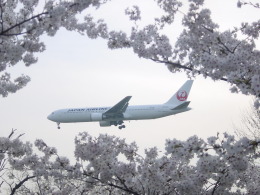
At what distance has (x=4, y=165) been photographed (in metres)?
10.0

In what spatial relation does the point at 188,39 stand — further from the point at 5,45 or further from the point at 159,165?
the point at 5,45

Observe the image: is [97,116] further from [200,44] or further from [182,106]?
[200,44]

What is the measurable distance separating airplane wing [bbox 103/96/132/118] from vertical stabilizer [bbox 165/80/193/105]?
29.4 ft

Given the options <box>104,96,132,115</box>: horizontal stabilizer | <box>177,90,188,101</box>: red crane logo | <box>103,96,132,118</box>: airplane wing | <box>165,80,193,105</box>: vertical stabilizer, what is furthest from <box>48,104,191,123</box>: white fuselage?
<box>177,90,188,101</box>: red crane logo

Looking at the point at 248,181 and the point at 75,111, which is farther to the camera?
the point at 75,111

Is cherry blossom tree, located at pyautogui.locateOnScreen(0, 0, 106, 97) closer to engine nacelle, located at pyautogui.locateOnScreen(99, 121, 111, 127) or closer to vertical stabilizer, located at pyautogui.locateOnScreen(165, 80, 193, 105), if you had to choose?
engine nacelle, located at pyautogui.locateOnScreen(99, 121, 111, 127)

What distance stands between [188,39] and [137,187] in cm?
321

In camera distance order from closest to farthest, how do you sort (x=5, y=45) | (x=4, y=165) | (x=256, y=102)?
(x=256, y=102), (x=5, y=45), (x=4, y=165)

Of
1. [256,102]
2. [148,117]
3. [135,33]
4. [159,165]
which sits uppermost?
[148,117]

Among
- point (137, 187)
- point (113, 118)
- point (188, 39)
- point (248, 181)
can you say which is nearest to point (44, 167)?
point (137, 187)

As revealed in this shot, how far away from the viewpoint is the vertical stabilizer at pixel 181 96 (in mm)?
51562

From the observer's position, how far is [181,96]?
5219 centimetres

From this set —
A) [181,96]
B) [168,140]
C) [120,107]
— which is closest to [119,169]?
[168,140]

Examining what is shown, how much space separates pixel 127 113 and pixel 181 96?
992cm
